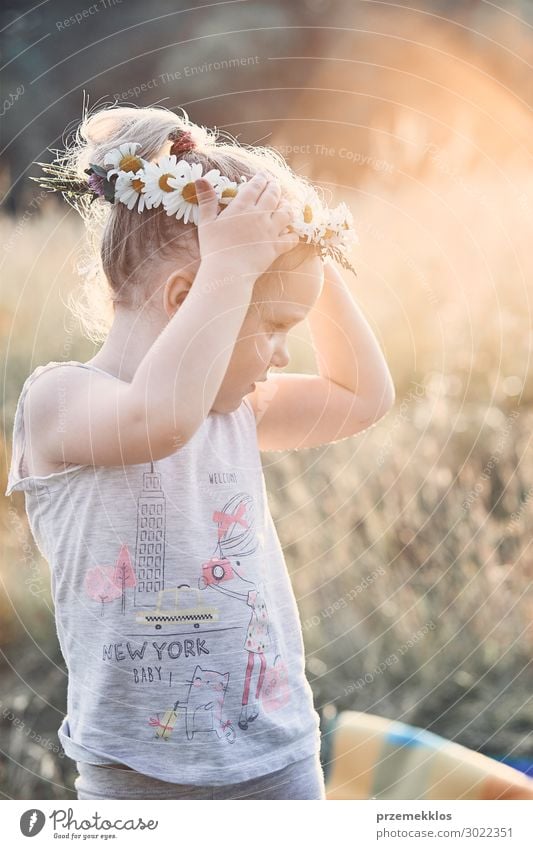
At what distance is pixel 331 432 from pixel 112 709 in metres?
0.31

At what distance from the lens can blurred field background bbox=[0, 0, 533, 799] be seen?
122cm

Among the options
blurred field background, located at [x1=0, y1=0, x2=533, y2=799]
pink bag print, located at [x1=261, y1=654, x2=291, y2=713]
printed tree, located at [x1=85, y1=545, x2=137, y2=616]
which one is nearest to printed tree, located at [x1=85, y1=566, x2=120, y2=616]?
printed tree, located at [x1=85, y1=545, x2=137, y2=616]

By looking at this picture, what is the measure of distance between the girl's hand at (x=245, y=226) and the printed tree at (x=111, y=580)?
0.24m

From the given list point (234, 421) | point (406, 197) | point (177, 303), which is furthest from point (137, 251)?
point (406, 197)

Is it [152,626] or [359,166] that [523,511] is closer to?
[359,166]

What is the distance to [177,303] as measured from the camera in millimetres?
717

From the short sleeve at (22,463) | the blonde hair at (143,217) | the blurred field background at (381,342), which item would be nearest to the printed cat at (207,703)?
the short sleeve at (22,463)

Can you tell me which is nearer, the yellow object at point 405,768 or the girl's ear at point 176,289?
the girl's ear at point 176,289

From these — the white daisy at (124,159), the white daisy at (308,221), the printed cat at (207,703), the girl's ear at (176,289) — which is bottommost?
the printed cat at (207,703)

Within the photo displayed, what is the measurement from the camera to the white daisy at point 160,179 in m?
0.70

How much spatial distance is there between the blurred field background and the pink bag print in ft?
1.75

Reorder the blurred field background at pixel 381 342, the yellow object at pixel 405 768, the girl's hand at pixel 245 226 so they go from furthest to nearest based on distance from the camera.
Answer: the blurred field background at pixel 381 342 → the yellow object at pixel 405 768 → the girl's hand at pixel 245 226

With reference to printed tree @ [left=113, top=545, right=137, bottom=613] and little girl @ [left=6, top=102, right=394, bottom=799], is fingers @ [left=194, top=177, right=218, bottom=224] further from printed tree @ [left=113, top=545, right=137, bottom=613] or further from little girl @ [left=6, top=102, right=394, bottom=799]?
printed tree @ [left=113, top=545, right=137, bottom=613]

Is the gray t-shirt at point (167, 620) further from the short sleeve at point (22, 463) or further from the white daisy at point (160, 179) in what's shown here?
the white daisy at point (160, 179)
